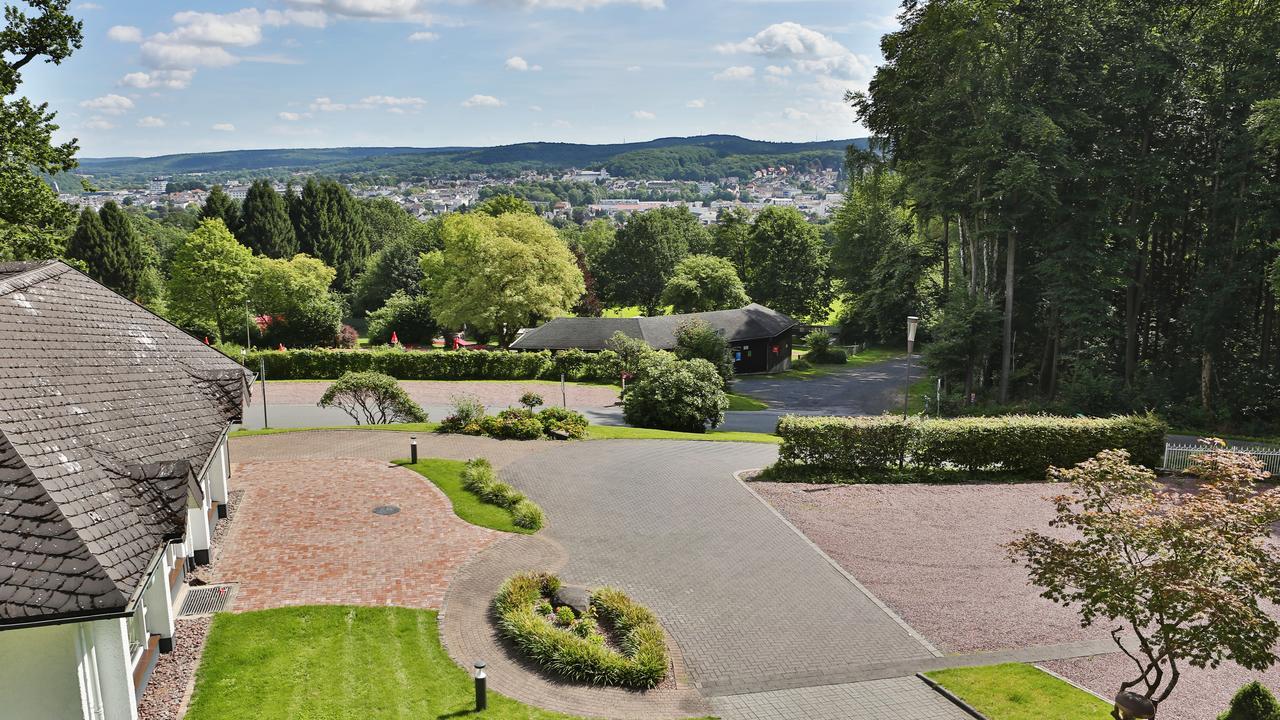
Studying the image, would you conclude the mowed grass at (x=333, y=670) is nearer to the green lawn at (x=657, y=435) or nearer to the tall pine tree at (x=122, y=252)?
the green lawn at (x=657, y=435)

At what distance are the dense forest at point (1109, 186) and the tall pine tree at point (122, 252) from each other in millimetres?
55044

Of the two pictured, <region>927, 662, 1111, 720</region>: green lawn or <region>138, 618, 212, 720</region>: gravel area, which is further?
<region>927, 662, 1111, 720</region>: green lawn

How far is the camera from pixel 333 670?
12047 millimetres

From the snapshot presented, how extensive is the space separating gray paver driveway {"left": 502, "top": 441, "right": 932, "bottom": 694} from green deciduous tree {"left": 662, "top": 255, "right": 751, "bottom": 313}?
3582 centimetres

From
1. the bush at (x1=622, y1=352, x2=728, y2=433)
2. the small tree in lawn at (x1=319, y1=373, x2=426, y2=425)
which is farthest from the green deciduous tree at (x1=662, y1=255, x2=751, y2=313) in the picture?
the small tree in lawn at (x1=319, y1=373, x2=426, y2=425)

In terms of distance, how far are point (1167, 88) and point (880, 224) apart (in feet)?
96.6

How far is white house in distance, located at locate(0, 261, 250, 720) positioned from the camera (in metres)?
8.27

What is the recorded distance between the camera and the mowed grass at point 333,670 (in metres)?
11.1

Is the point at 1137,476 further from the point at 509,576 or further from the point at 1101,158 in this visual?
the point at 1101,158

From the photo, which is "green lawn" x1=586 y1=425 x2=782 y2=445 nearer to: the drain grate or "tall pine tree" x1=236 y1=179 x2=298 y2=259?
the drain grate

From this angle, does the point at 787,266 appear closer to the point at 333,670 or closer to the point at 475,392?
the point at 475,392

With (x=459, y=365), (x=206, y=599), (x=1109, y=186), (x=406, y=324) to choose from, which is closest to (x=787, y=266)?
(x=406, y=324)

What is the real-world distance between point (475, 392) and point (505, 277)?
12.2 meters

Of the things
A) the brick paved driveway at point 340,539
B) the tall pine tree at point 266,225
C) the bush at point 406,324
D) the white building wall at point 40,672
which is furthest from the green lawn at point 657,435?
the tall pine tree at point 266,225
